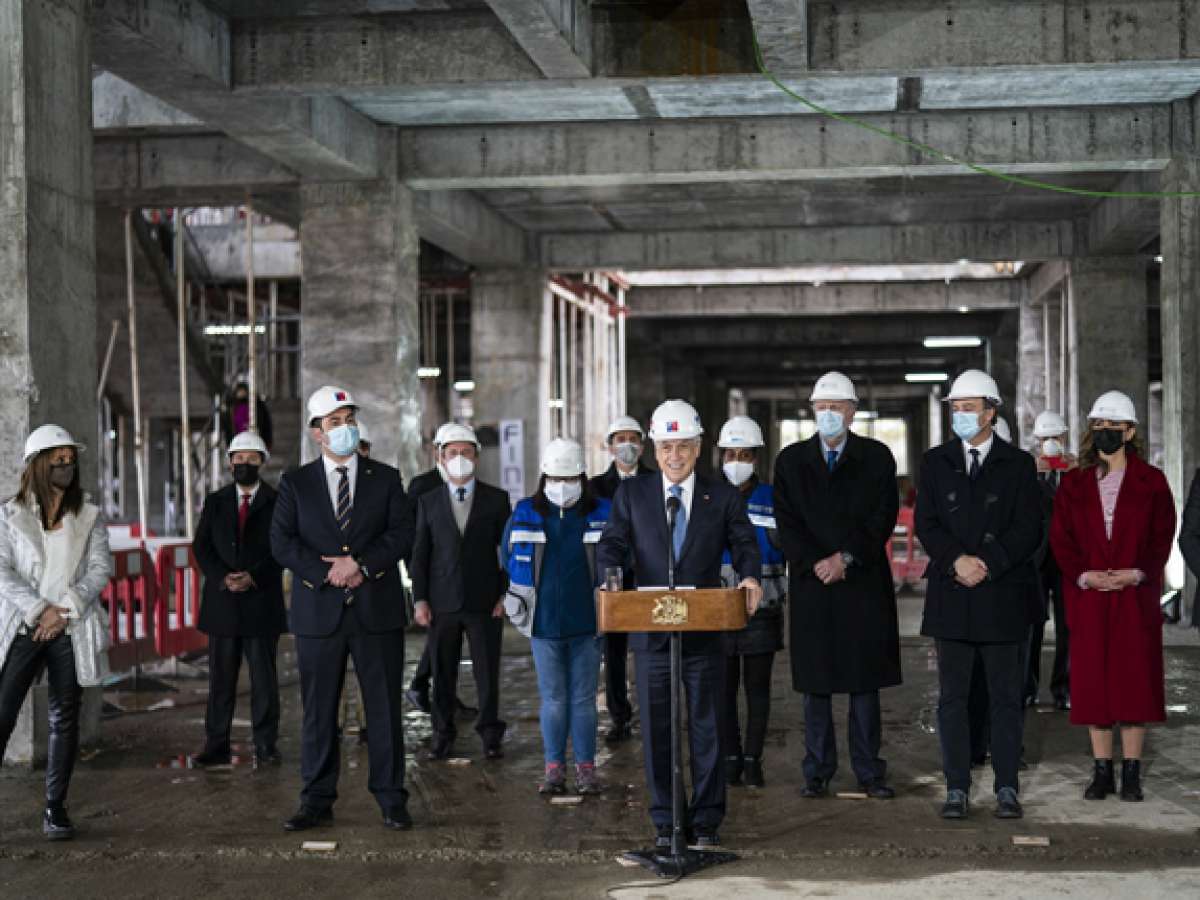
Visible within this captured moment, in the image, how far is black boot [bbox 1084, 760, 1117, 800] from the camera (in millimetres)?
8297

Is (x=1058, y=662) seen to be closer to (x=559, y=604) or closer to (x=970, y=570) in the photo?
(x=970, y=570)

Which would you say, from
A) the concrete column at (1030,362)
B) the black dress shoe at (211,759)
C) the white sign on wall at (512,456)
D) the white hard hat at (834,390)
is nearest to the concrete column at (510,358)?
the white sign on wall at (512,456)

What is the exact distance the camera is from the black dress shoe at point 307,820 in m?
7.84

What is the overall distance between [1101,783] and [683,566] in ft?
9.01

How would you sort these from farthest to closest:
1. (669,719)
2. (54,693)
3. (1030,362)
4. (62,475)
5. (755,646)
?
(1030,362) → (755,646) → (62,475) → (54,693) → (669,719)

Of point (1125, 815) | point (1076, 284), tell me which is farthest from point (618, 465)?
point (1076, 284)

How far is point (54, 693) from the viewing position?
787 cm

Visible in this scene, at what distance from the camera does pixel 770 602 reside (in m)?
8.74

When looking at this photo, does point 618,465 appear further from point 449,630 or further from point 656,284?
point 656,284

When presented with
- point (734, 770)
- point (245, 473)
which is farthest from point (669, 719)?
point (245, 473)

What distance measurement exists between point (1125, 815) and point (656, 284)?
24.9 meters

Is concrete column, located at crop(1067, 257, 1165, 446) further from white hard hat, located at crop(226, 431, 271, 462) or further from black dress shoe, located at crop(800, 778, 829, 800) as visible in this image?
black dress shoe, located at crop(800, 778, 829, 800)

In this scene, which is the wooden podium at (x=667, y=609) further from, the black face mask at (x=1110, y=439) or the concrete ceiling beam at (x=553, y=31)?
the concrete ceiling beam at (x=553, y=31)

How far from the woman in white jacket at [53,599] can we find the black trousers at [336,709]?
1056 mm
